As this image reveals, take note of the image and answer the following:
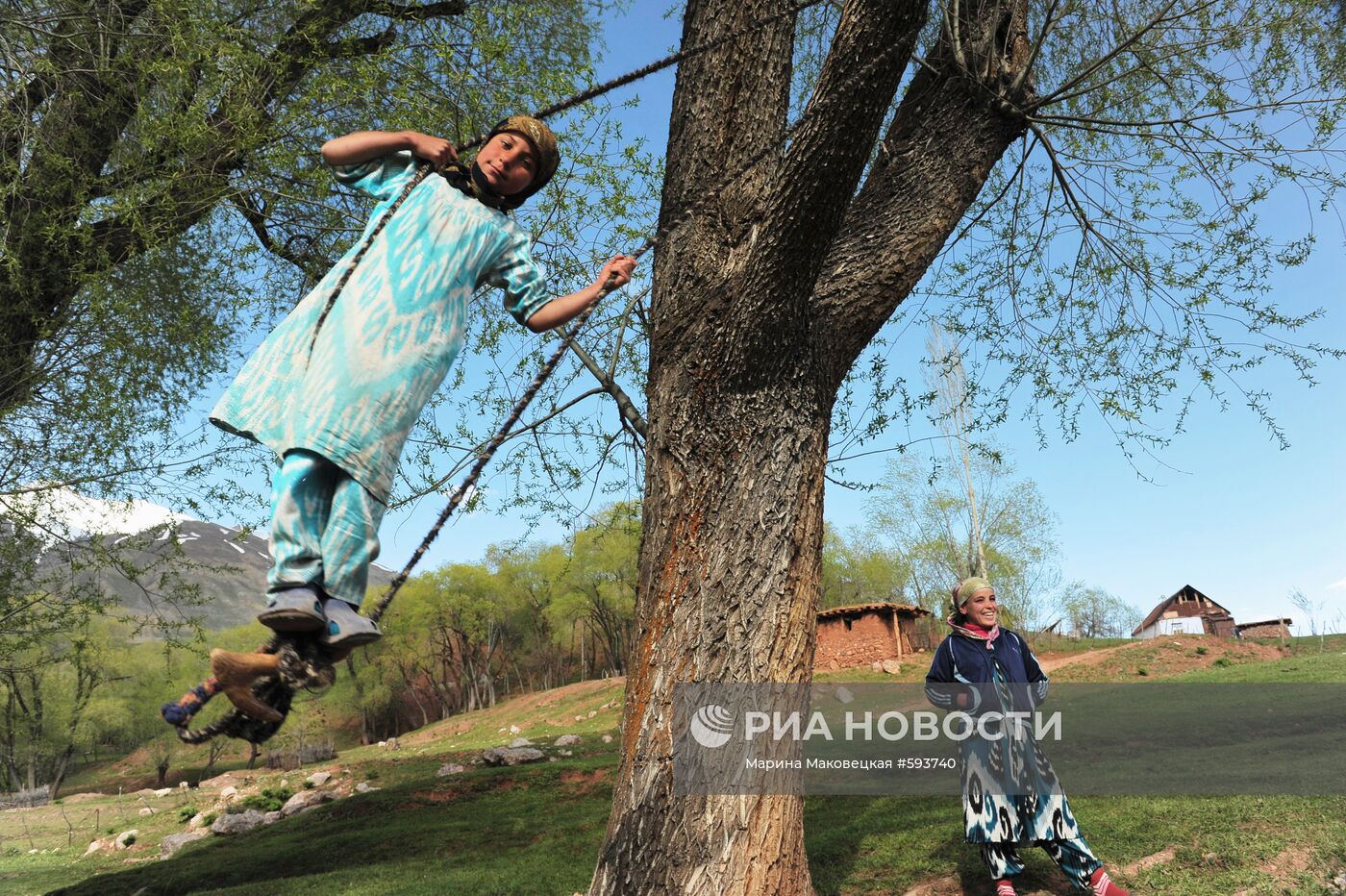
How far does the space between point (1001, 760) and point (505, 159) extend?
15.8 ft

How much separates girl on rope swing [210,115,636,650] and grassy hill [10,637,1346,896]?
4.79 metres

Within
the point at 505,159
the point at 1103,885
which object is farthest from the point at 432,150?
the point at 1103,885

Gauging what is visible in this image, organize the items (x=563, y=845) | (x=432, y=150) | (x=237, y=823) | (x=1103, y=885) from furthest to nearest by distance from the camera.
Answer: (x=237, y=823) → (x=563, y=845) → (x=1103, y=885) → (x=432, y=150)

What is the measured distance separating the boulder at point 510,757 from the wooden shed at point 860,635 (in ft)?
41.6

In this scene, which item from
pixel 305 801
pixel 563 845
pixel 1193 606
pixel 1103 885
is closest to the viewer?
pixel 1103 885

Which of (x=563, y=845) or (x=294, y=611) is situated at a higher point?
(x=294, y=611)

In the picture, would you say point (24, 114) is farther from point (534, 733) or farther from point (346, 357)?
point (534, 733)

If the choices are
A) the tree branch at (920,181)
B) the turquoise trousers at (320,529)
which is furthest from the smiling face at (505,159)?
the tree branch at (920,181)

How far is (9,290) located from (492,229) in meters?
7.74

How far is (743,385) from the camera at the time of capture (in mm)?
4027

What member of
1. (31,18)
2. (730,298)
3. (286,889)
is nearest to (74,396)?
(31,18)

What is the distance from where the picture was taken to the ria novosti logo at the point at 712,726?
3.62 metres

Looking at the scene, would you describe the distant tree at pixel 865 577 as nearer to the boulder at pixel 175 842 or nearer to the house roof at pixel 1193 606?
the house roof at pixel 1193 606

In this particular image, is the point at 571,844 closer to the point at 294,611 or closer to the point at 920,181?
the point at 920,181
